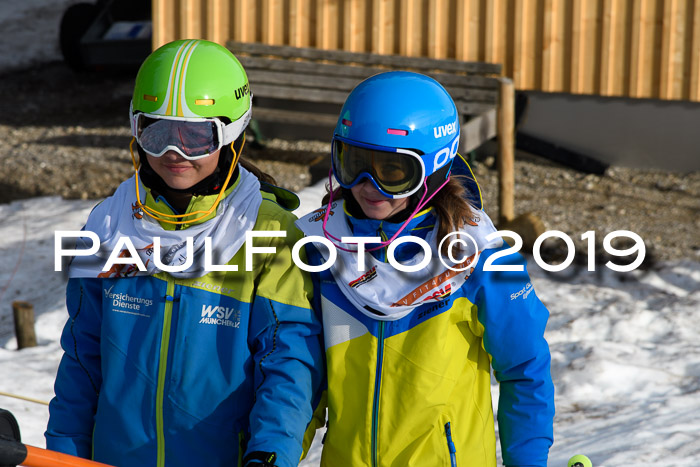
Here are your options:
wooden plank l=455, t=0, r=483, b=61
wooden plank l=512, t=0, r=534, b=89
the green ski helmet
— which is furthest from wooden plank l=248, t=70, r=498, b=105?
the green ski helmet

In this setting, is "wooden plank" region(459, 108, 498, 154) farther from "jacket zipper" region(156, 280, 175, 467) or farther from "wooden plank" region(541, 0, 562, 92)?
"jacket zipper" region(156, 280, 175, 467)

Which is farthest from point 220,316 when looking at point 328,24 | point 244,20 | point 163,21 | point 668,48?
point 163,21

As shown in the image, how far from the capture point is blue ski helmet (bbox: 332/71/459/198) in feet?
8.46

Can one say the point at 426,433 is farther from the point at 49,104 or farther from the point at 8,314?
the point at 49,104

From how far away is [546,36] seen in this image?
9.41 metres

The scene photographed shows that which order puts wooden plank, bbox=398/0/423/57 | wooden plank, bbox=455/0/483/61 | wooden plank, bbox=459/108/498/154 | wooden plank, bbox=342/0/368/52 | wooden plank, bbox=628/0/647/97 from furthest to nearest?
wooden plank, bbox=342/0/368/52
wooden plank, bbox=398/0/423/57
wooden plank, bbox=455/0/483/61
wooden plank, bbox=628/0/647/97
wooden plank, bbox=459/108/498/154

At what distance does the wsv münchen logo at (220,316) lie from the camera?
2.58 meters

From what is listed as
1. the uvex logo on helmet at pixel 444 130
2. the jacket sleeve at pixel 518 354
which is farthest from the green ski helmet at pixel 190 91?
the jacket sleeve at pixel 518 354

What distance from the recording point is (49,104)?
13891 mm

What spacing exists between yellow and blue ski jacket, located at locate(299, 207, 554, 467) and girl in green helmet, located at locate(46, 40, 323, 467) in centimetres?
11

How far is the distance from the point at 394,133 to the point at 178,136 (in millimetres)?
606

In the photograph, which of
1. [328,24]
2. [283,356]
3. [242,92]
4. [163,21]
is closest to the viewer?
[283,356]

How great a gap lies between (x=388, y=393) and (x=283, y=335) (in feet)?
1.11

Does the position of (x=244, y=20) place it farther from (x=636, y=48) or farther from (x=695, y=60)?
(x=695, y=60)
